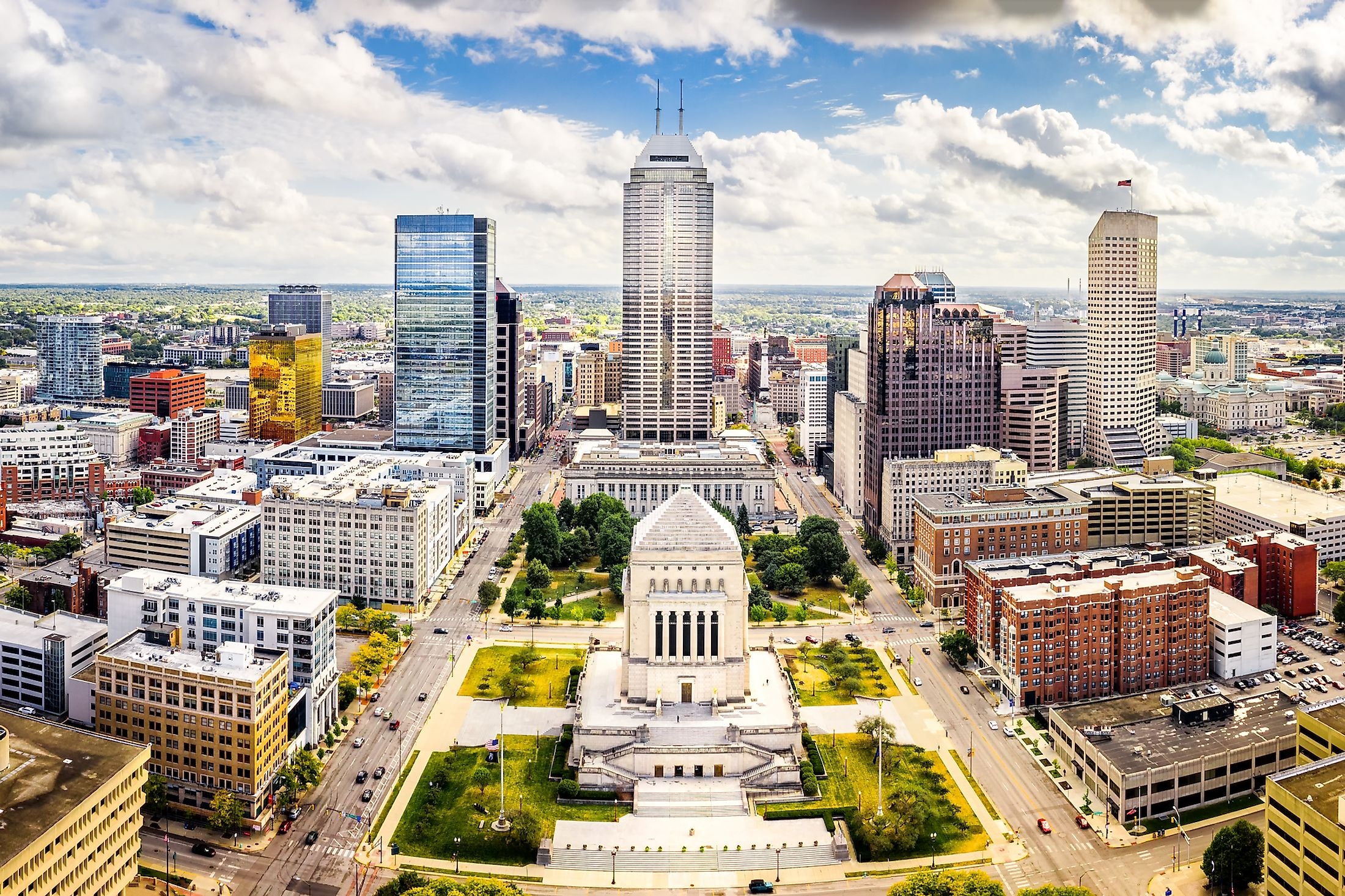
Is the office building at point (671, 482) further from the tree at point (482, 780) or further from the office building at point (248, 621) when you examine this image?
the tree at point (482, 780)

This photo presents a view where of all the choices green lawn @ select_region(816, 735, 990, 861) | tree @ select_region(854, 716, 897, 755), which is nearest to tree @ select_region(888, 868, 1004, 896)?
green lawn @ select_region(816, 735, 990, 861)

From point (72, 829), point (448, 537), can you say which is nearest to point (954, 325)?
point (448, 537)

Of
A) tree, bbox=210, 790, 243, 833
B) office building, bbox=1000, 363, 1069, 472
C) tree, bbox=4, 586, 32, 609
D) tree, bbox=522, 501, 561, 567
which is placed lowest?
tree, bbox=210, 790, 243, 833

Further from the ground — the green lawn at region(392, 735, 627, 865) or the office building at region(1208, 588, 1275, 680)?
the office building at region(1208, 588, 1275, 680)

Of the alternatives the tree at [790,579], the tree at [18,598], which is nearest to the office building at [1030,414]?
the tree at [790,579]

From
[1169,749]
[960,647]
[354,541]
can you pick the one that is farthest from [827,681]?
[354,541]

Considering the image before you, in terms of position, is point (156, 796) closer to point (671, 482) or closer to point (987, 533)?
point (987, 533)

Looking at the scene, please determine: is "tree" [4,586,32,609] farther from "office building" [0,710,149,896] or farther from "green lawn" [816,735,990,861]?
"green lawn" [816,735,990,861]
